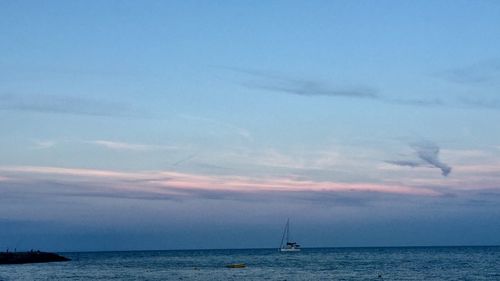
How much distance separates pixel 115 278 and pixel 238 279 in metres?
20.5

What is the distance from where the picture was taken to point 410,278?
310 ft

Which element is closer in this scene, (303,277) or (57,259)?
(303,277)

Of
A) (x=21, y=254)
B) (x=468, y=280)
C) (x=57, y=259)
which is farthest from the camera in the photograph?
(x=57, y=259)

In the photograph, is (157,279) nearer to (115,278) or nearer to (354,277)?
(115,278)

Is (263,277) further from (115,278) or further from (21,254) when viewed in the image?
(21,254)

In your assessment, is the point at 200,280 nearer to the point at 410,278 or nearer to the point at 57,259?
the point at 410,278

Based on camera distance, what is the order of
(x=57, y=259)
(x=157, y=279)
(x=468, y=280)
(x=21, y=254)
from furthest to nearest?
(x=57, y=259), (x=21, y=254), (x=157, y=279), (x=468, y=280)

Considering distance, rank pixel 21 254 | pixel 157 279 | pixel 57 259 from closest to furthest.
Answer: pixel 157 279 → pixel 21 254 → pixel 57 259

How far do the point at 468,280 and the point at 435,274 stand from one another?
38.5 feet

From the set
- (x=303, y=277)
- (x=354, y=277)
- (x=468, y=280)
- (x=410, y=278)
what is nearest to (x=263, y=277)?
(x=303, y=277)

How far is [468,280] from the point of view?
90125mm

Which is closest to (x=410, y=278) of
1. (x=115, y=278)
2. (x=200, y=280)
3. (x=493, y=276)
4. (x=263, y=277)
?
(x=493, y=276)

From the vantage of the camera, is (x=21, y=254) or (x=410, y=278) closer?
(x=410, y=278)

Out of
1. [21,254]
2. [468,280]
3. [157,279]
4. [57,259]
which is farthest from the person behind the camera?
[57,259]
